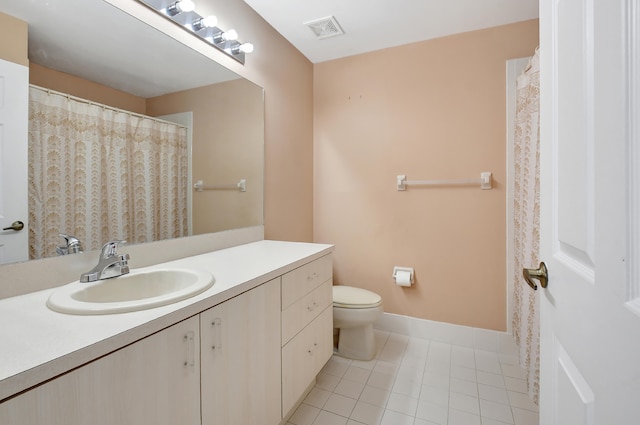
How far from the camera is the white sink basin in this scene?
2.53 feet

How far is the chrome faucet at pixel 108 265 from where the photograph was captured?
1.01m

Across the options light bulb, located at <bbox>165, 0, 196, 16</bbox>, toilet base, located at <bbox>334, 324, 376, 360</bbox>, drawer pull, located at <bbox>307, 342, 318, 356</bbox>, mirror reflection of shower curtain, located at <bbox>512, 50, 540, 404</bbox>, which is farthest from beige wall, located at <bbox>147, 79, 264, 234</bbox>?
mirror reflection of shower curtain, located at <bbox>512, 50, 540, 404</bbox>

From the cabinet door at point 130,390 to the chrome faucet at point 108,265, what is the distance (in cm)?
44

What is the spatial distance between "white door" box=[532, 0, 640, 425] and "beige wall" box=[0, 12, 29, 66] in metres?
1.48

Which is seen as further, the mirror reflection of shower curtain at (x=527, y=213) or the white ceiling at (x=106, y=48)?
the mirror reflection of shower curtain at (x=527, y=213)

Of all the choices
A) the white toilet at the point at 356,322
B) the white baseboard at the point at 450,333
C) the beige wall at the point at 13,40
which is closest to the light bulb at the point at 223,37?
the beige wall at the point at 13,40

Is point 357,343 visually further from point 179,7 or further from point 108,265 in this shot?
point 179,7

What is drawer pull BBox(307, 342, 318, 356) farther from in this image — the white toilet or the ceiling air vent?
the ceiling air vent

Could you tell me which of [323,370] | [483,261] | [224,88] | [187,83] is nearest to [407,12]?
[224,88]

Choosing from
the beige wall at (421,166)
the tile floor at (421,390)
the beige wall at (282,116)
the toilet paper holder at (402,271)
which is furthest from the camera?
the toilet paper holder at (402,271)

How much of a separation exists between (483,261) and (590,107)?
187cm

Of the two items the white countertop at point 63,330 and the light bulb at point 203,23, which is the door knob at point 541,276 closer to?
the white countertop at point 63,330

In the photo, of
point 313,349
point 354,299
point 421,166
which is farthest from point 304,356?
point 421,166

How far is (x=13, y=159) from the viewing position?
0.91 meters
